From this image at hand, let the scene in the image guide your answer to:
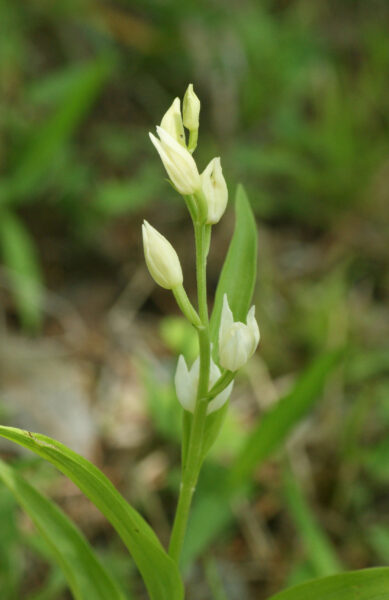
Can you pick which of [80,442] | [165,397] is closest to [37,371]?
[80,442]

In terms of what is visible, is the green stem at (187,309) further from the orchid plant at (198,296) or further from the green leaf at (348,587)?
the green leaf at (348,587)

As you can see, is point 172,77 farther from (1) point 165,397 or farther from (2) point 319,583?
(2) point 319,583

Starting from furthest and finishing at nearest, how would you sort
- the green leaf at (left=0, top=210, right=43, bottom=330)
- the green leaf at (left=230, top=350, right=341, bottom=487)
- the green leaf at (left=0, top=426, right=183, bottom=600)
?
the green leaf at (left=0, top=210, right=43, bottom=330)
the green leaf at (left=230, top=350, right=341, bottom=487)
the green leaf at (left=0, top=426, right=183, bottom=600)

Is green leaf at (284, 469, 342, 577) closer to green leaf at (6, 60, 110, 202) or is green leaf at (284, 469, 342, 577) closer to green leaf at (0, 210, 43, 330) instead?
green leaf at (0, 210, 43, 330)

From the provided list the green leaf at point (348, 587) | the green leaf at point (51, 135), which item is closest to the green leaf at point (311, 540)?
the green leaf at point (348, 587)

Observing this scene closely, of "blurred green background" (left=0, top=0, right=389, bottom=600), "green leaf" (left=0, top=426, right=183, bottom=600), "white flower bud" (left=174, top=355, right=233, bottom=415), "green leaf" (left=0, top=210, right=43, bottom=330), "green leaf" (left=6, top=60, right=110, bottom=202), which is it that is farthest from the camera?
"green leaf" (left=6, top=60, right=110, bottom=202)

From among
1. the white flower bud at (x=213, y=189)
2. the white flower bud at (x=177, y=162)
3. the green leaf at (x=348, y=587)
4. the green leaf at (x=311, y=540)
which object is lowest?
the green leaf at (x=311, y=540)

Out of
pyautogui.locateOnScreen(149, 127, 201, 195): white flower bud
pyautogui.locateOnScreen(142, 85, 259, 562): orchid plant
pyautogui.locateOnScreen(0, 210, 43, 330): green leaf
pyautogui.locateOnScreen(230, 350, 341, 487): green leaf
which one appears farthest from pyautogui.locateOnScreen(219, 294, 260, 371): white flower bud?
pyautogui.locateOnScreen(0, 210, 43, 330): green leaf
